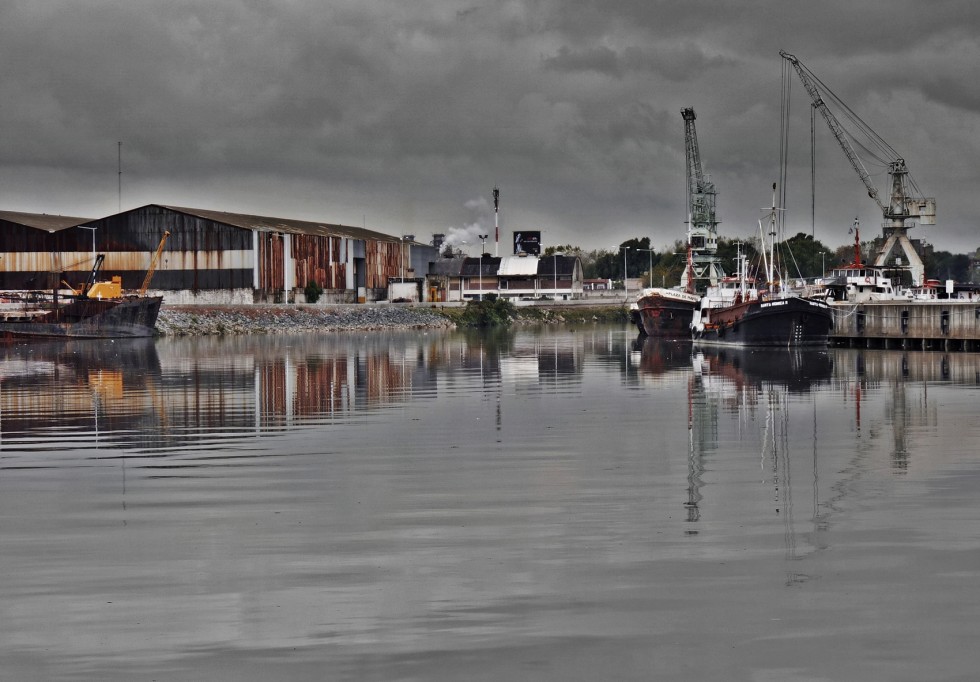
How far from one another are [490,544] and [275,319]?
348 ft

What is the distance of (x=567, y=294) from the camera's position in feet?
582

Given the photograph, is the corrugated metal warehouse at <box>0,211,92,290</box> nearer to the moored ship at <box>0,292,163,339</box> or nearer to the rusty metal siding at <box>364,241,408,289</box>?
the moored ship at <box>0,292,163,339</box>

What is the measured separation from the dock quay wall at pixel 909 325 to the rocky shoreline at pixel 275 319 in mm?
55788

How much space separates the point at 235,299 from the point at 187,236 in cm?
808

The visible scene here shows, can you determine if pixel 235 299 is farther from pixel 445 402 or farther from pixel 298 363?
pixel 445 402

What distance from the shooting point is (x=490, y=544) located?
46.3 ft

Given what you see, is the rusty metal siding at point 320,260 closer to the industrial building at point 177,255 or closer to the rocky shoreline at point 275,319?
the industrial building at point 177,255

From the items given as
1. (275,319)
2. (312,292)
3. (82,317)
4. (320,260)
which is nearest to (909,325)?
(82,317)

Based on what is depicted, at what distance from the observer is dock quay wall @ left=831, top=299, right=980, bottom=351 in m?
69.8

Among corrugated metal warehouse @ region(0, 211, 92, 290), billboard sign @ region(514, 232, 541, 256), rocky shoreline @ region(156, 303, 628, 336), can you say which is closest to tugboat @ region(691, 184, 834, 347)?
rocky shoreline @ region(156, 303, 628, 336)

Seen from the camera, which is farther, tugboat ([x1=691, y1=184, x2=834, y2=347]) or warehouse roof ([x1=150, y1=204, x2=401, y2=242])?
warehouse roof ([x1=150, y1=204, x2=401, y2=242])

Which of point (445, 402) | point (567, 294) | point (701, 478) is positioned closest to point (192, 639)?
point (701, 478)

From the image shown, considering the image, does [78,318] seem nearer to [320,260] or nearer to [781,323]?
[320,260]

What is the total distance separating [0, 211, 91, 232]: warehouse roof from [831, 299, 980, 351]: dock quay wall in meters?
82.0
